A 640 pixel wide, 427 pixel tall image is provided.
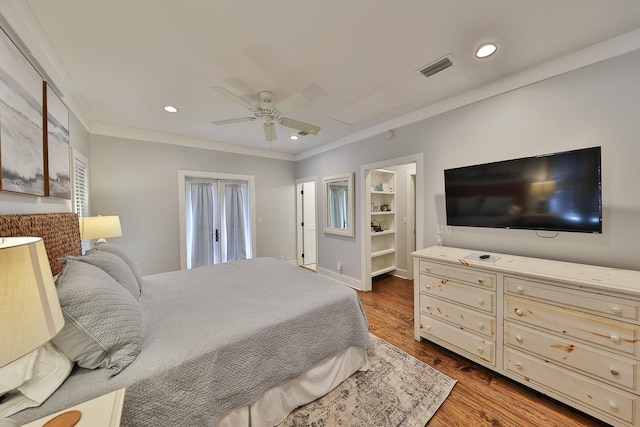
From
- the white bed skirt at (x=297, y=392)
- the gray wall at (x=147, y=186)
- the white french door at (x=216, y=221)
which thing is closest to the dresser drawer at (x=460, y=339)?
the white bed skirt at (x=297, y=392)

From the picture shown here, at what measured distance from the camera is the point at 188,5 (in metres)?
1.33

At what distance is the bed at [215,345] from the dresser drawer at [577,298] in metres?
1.20

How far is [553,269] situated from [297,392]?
206 cm

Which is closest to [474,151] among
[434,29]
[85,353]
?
[434,29]

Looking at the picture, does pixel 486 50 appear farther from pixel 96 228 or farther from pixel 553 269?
pixel 96 228

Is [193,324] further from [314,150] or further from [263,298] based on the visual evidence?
[314,150]

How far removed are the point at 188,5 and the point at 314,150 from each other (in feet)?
10.6

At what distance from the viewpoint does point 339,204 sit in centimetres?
410

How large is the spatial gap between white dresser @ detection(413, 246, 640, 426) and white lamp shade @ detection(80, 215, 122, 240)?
3392 millimetres

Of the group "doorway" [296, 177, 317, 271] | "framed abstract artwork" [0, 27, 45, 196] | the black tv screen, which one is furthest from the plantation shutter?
the black tv screen

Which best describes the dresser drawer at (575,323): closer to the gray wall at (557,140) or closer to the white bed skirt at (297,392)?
the gray wall at (557,140)

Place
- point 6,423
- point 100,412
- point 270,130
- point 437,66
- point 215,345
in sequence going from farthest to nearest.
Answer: point 270,130 → point 437,66 → point 215,345 → point 100,412 → point 6,423

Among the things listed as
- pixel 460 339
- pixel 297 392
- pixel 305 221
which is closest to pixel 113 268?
pixel 297 392

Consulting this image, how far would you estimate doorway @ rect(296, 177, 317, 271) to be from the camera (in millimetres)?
5105
